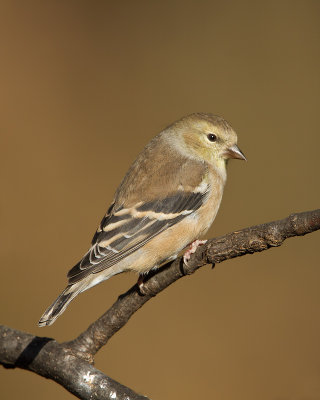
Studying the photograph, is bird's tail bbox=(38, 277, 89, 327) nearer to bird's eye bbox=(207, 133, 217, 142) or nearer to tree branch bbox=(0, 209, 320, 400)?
tree branch bbox=(0, 209, 320, 400)

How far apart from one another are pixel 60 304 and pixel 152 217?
2.81 feet

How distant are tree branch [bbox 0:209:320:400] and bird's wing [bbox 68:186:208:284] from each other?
28 centimetres

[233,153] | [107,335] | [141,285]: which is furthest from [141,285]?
[233,153]

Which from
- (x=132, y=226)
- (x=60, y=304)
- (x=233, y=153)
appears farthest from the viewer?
(x=233, y=153)

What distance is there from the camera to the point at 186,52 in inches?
264

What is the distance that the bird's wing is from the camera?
12.1 feet

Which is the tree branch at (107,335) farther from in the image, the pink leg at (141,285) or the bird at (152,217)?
the bird at (152,217)

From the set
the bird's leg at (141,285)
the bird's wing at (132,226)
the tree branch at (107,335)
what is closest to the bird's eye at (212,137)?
the bird's wing at (132,226)

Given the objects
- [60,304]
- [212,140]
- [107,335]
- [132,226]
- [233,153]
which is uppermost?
[212,140]

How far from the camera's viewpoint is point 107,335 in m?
3.55

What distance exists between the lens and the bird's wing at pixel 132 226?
368cm

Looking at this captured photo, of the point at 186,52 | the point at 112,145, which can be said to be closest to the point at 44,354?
the point at 112,145

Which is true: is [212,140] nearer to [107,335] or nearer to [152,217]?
[152,217]

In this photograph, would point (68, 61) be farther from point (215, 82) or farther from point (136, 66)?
point (215, 82)
